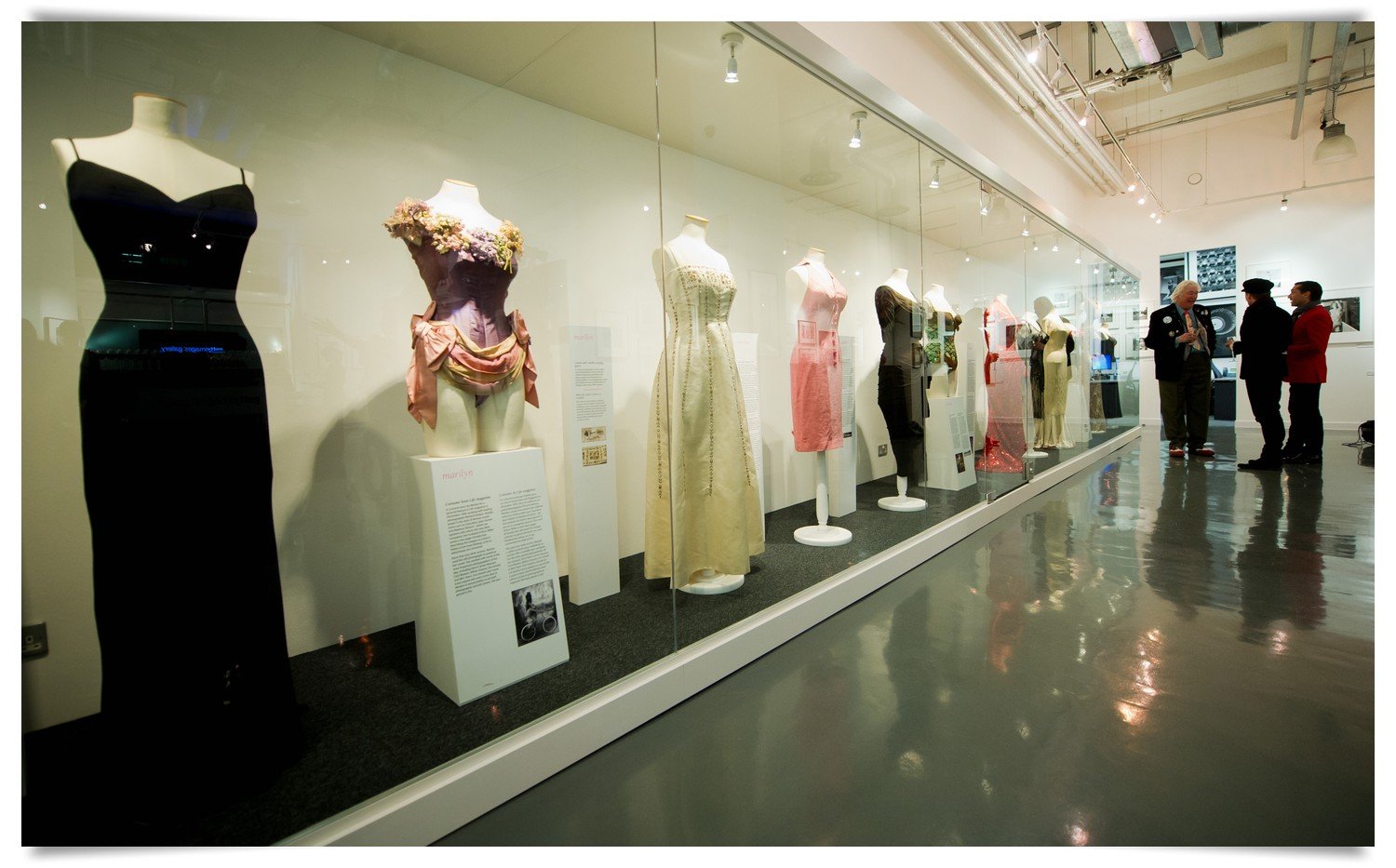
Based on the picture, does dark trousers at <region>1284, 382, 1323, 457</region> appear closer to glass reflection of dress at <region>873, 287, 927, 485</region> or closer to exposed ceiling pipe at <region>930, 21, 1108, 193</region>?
exposed ceiling pipe at <region>930, 21, 1108, 193</region>

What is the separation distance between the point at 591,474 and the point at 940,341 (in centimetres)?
288

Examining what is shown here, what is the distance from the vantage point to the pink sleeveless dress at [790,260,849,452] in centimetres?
297

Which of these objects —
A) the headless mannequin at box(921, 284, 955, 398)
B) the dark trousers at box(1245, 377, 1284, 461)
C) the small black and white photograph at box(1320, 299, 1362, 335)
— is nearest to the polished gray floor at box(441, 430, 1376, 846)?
the headless mannequin at box(921, 284, 955, 398)

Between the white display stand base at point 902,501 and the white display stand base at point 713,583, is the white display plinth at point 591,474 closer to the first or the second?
the white display stand base at point 713,583

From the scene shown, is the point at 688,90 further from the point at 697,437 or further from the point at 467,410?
the point at 467,410

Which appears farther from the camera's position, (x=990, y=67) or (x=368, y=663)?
(x=990, y=67)

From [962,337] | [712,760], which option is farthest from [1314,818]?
[962,337]

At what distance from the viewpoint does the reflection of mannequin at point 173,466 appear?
46.8 inches

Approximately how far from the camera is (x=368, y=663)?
1.88 m

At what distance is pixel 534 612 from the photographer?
6.08ft

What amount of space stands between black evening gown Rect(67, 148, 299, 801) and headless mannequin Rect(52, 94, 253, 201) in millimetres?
22

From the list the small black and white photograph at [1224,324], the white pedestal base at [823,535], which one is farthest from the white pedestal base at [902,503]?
the small black and white photograph at [1224,324]

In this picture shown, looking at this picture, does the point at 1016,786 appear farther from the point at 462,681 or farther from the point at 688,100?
the point at 688,100

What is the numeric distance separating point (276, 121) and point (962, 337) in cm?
431
